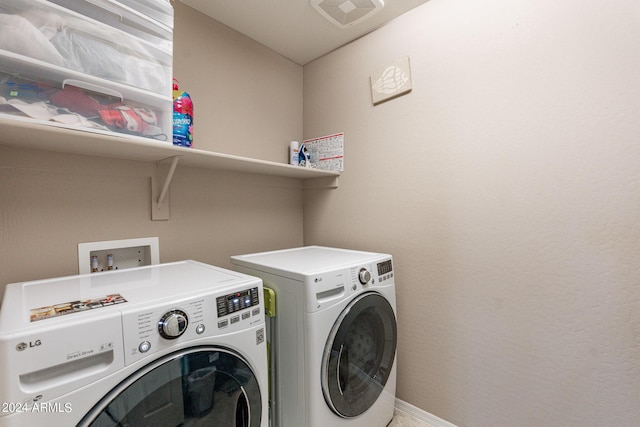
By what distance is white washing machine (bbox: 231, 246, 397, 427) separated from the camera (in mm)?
1126

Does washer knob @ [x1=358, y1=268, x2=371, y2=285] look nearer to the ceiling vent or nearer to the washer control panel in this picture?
the washer control panel

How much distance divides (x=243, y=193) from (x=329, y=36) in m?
1.15

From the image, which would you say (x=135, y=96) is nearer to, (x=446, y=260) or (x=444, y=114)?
(x=444, y=114)

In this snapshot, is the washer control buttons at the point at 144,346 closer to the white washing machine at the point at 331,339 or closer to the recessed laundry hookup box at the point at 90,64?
the white washing machine at the point at 331,339

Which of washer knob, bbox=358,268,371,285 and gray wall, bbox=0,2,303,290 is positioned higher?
gray wall, bbox=0,2,303,290

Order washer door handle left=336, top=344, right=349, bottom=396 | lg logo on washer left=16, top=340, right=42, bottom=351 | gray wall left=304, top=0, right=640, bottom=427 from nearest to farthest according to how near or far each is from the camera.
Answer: lg logo on washer left=16, top=340, right=42, bottom=351
gray wall left=304, top=0, right=640, bottom=427
washer door handle left=336, top=344, right=349, bottom=396

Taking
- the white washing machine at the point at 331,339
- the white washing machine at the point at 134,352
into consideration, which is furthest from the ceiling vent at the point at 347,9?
the white washing machine at the point at 134,352

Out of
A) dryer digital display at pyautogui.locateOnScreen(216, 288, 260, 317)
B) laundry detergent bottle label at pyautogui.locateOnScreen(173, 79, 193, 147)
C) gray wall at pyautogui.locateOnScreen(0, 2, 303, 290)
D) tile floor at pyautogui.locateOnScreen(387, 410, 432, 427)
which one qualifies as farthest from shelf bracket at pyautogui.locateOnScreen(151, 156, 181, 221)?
tile floor at pyautogui.locateOnScreen(387, 410, 432, 427)

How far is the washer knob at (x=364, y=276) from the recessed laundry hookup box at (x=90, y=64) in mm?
971

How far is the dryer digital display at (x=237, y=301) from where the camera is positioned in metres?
0.88

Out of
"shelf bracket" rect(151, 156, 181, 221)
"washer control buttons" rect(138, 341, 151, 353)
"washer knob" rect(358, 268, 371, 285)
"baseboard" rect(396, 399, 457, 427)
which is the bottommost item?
"baseboard" rect(396, 399, 457, 427)

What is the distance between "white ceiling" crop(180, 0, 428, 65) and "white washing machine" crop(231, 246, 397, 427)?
1.38m

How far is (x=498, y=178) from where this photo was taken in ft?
4.38

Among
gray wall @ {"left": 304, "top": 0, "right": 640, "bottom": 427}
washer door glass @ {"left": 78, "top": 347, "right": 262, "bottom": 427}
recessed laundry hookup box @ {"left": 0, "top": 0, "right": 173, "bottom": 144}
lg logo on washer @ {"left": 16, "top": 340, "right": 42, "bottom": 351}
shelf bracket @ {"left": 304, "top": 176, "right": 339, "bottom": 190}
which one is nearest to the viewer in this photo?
lg logo on washer @ {"left": 16, "top": 340, "right": 42, "bottom": 351}
